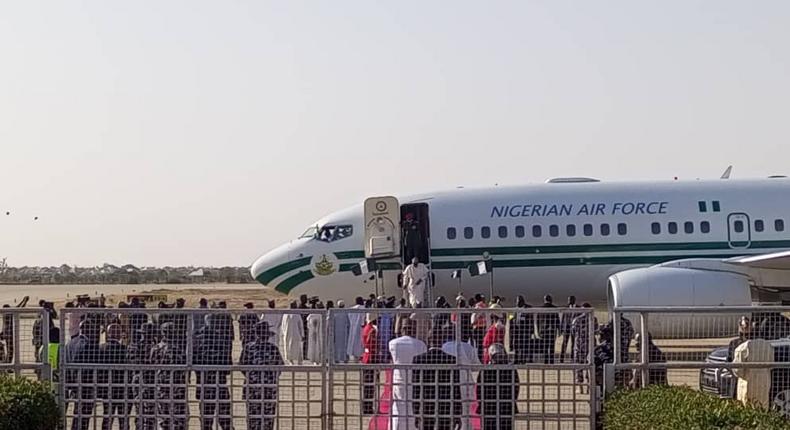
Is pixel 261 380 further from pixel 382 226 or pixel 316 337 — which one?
pixel 382 226

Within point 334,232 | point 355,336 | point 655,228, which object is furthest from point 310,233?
point 355,336

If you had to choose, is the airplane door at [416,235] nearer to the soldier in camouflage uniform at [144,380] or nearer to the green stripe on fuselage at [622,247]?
the green stripe on fuselage at [622,247]

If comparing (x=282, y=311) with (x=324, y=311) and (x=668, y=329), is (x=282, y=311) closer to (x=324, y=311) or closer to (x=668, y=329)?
(x=324, y=311)

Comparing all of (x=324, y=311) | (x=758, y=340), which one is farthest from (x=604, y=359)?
(x=324, y=311)

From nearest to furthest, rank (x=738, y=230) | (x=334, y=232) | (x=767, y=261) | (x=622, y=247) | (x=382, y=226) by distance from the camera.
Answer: (x=767, y=261) < (x=738, y=230) < (x=622, y=247) < (x=382, y=226) < (x=334, y=232)

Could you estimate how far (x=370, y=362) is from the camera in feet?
36.0

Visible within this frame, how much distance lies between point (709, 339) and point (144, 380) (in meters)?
5.19

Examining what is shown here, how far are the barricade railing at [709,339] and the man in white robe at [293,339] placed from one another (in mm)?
2741

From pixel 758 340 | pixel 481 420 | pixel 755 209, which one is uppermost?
pixel 755 209

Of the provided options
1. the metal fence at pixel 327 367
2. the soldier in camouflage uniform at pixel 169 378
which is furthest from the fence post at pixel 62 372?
the soldier in camouflage uniform at pixel 169 378

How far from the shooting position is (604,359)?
11.4 m

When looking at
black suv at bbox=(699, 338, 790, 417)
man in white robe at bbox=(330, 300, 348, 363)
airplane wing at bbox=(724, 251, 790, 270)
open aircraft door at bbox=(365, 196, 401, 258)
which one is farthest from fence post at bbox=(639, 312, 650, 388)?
open aircraft door at bbox=(365, 196, 401, 258)

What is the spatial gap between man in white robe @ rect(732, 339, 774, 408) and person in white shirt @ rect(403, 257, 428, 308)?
38.5 ft

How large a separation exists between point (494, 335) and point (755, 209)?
14.7 meters
